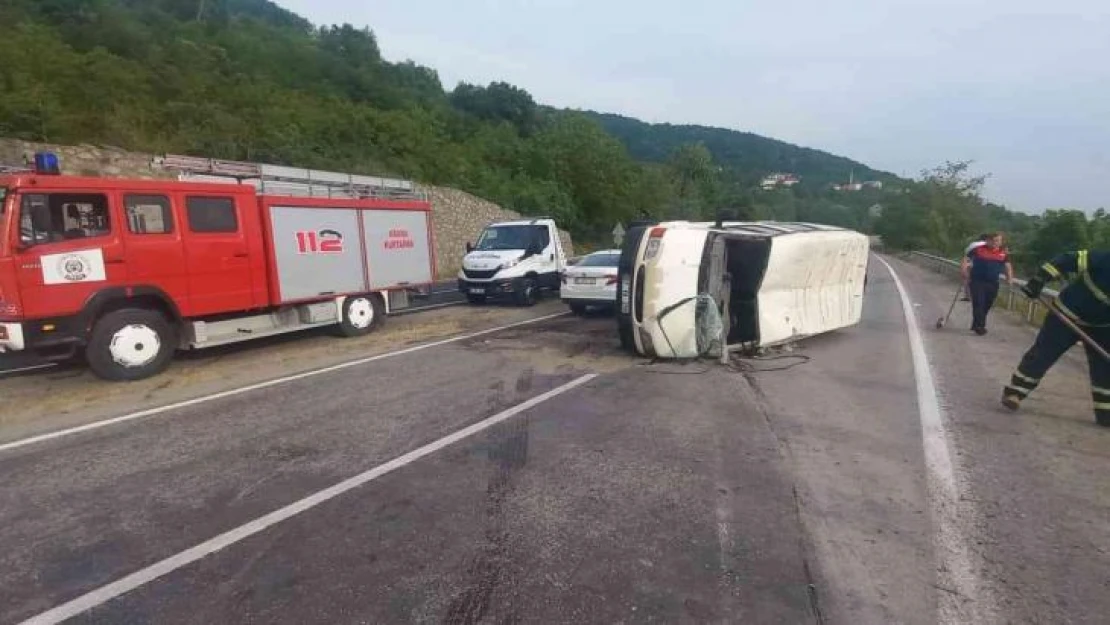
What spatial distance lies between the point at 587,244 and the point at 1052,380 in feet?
132

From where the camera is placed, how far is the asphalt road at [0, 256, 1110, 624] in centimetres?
327

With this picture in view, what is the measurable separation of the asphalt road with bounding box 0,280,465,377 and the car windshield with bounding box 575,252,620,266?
3367mm

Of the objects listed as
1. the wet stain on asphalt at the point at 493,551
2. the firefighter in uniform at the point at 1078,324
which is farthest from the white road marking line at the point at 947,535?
the wet stain on asphalt at the point at 493,551

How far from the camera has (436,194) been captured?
30.4 m

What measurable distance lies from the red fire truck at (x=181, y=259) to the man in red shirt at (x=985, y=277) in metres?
10.3

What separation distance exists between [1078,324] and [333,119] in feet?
107

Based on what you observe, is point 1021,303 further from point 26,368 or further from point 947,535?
point 26,368

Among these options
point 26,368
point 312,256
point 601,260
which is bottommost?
→ point 26,368

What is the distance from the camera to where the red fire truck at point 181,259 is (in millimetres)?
7461

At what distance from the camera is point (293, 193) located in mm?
A: 10531

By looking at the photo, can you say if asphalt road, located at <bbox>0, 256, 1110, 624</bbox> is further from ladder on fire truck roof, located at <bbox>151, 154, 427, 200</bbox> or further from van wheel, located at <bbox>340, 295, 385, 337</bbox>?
van wheel, located at <bbox>340, 295, 385, 337</bbox>

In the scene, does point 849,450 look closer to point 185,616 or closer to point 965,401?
point 965,401

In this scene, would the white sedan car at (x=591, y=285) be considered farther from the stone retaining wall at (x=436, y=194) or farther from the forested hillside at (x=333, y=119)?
the stone retaining wall at (x=436, y=194)

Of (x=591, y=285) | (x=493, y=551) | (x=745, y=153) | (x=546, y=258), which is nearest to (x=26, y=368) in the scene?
(x=493, y=551)
